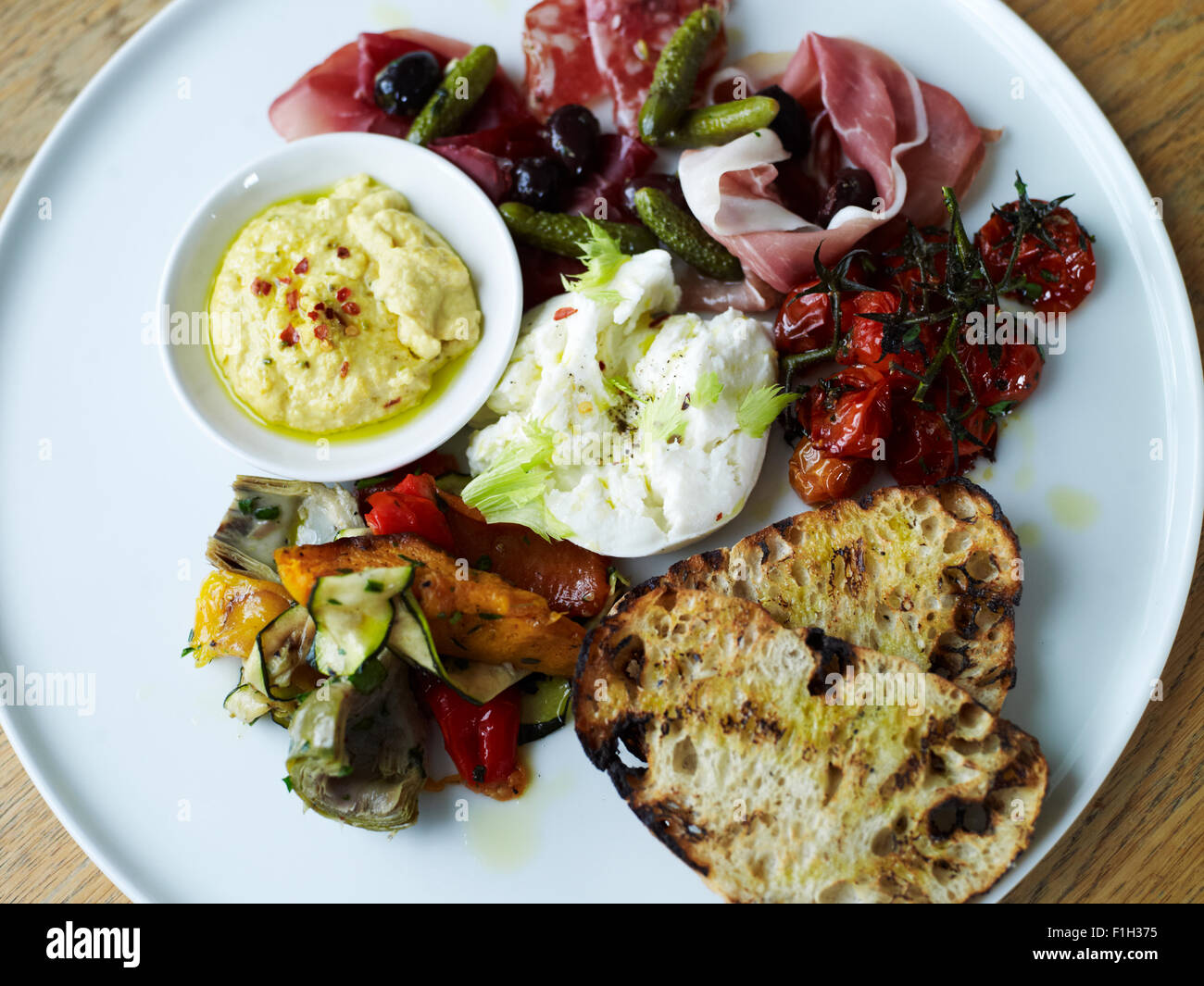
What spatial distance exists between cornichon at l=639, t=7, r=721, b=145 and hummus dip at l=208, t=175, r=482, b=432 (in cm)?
78

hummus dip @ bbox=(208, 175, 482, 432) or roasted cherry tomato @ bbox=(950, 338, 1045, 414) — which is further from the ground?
hummus dip @ bbox=(208, 175, 482, 432)

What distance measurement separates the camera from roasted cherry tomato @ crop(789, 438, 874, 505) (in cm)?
273

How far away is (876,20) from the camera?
10.1 ft

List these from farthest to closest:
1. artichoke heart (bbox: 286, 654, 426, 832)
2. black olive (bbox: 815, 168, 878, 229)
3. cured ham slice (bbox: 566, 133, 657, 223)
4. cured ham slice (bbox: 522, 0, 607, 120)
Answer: cured ham slice (bbox: 522, 0, 607, 120), cured ham slice (bbox: 566, 133, 657, 223), black olive (bbox: 815, 168, 878, 229), artichoke heart (bbox: 286, 654, 426, 832)

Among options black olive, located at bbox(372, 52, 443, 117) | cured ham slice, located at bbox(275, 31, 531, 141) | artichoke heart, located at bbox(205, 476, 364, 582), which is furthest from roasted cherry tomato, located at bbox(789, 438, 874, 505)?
black olive, located at bbox(372, 52, 443, 117)

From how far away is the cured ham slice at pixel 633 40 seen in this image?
9.92ft

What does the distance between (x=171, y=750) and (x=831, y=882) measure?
1.99 metres

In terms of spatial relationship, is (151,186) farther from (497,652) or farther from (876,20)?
(876,20)

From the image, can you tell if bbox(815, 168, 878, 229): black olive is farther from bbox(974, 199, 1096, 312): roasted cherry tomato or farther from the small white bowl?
the small white bowl

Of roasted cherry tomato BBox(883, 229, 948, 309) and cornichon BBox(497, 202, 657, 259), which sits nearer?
roasted cherry tomato BBox(883, 229, 948, 309)
